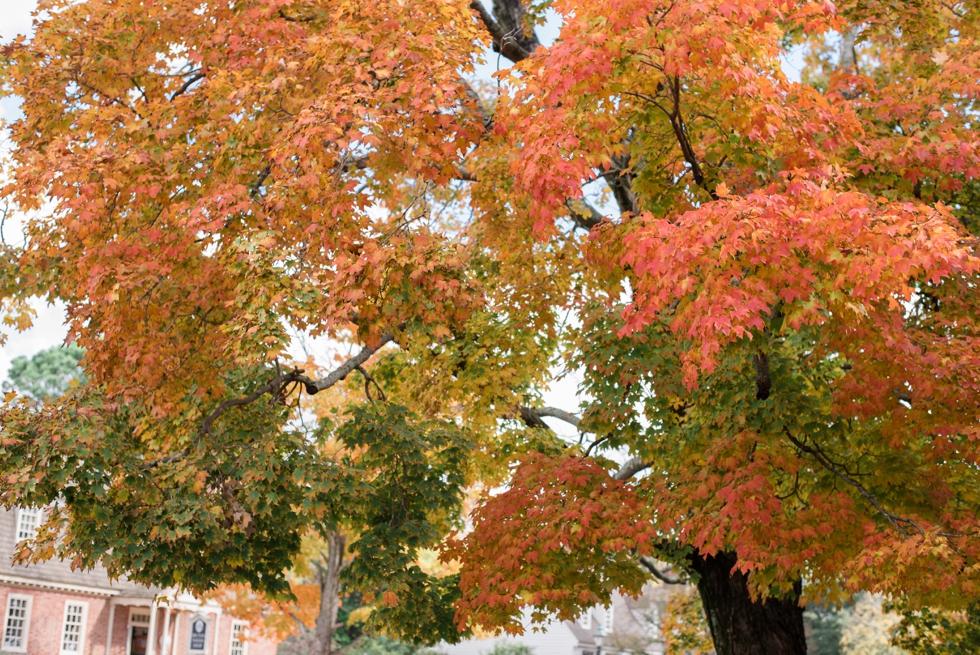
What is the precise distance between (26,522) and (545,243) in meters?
26.7

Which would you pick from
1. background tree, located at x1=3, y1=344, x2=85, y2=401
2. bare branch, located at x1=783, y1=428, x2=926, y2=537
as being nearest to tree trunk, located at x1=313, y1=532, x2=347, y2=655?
bare branch, located at x1=783, y1=428, x2=926, y2=537

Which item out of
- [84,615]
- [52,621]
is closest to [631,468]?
[52,621]

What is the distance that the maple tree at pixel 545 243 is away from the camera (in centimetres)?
820

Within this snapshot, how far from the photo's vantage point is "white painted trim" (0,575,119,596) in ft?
95.1

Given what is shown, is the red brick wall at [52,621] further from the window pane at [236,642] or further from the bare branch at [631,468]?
the bare branch at [631,468]

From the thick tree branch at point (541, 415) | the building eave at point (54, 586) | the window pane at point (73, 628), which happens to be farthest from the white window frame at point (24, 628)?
the thick tree branch at point (541, 415)

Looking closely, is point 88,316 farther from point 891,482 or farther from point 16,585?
point 16,585

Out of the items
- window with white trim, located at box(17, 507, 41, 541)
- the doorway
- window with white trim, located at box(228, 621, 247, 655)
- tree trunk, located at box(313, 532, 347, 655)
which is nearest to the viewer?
window with white trim, located at box(17, 507, 41, 541)

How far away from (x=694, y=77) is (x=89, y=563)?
9.73 m

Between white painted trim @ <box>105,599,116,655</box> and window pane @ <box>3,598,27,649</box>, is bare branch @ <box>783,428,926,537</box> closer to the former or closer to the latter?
window pane @ <box>3,598,27,649</box>

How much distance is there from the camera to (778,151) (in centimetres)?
931

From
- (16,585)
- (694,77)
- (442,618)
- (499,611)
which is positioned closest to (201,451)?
(499,611)

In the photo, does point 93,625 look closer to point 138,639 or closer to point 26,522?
point 138,639

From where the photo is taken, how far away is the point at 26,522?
31000 millimetres
